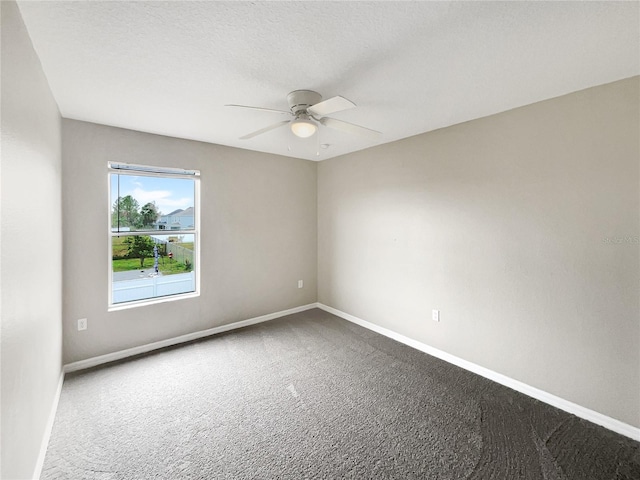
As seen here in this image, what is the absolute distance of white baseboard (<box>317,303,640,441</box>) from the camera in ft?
6.69

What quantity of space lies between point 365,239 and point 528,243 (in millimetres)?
1912

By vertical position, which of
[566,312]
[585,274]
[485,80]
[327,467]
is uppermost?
[485,80]

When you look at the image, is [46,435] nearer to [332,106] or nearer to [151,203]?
[151,203]

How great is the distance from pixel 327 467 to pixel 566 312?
216 centimetres

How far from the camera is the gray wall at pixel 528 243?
2.04 m

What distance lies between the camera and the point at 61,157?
105 inches

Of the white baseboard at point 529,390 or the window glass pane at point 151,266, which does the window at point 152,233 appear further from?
the white baseboard at point 529,390

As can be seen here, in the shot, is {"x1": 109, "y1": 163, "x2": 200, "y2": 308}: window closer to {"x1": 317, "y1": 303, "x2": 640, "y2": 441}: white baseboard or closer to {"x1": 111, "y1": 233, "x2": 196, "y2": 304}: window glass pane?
{"x1": 111, "y1": 233, "x2": 196, "y2": 304}: window glass pane

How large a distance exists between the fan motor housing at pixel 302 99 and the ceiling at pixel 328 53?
48mm

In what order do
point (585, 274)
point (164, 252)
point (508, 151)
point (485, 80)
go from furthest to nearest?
point (164, 252), point (508, 151), point (585, 274), point (485, 80)

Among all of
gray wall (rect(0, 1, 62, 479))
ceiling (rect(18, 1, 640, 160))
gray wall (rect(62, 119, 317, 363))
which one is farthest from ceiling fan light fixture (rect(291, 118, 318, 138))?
gray wall (rect(62, 119, 317, 363))

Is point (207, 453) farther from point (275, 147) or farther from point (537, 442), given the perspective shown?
point (275, 147)

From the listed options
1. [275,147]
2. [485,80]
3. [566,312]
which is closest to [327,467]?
[566,312]

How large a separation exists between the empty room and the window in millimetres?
24
